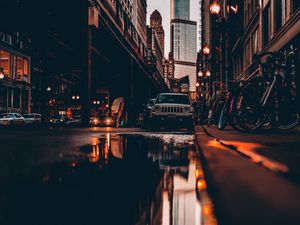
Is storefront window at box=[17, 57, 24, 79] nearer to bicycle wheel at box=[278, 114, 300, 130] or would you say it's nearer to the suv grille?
the suv grille

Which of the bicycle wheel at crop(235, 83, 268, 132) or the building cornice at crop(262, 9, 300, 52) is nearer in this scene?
the bicycle wheel at crop(235, 83, 268, 132)

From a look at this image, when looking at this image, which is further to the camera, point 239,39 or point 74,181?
point 239,39

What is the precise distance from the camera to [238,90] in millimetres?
8227

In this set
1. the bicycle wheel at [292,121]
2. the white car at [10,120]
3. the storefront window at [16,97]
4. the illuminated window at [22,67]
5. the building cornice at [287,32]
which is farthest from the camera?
the illuminated window at [22,67]

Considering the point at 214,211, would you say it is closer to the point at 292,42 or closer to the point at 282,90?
the point at 282,90

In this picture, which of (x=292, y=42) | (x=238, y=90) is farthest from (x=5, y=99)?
(x=238, y=90)

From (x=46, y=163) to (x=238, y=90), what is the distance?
494 cm

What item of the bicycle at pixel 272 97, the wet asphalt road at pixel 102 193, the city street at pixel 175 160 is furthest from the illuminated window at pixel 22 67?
the wet asphalt road at pixel 102 193

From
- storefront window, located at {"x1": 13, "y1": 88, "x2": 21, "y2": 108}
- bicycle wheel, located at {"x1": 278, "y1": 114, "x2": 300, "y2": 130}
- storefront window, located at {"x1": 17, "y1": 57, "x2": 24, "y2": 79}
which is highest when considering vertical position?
storefront window, located at {"x1": 17, "y1": 57, "x2": 24, "y2": 79}

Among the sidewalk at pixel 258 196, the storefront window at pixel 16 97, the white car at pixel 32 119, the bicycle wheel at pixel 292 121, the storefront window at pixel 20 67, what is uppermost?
the storefront window at pixel 20 67

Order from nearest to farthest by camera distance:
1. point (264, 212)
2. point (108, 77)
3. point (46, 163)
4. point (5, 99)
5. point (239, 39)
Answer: point (264, 212) < point (46, 163) < point (239, 39) < point (108, 77) < point (5, 99)

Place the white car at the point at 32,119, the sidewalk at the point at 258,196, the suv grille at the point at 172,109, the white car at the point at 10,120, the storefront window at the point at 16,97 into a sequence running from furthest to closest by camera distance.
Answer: the storefront window at the point at 16,97
the white car at the point at 32,119
the white car at the point at 10,120
the suv grille at the point at 172,109
the sidewalk at the point at 258,196

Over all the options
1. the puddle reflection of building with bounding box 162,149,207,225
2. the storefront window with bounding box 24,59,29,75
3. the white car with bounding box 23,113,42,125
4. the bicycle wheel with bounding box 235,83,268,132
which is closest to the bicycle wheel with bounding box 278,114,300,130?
the bicycle wheel with bounding box 235,83,268,132

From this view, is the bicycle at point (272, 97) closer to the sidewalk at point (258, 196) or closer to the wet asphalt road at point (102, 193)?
the wet asphalt road at point (102, 193)
